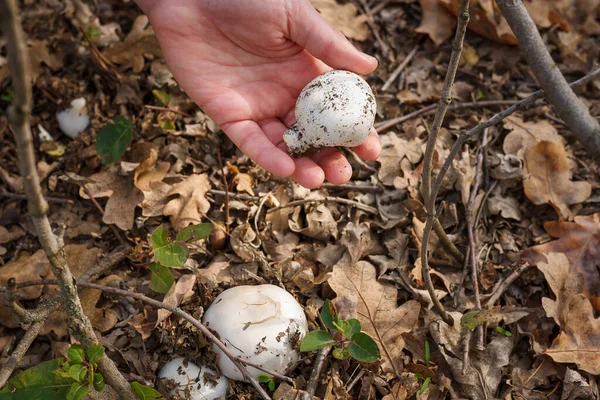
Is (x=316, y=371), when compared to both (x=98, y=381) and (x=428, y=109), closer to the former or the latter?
(x=98, y=381)

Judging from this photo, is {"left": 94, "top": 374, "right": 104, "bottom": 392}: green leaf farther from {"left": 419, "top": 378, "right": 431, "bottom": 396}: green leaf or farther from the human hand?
{"left": 419, "top": 378, "right": 431, "bottom": 396}: green leaf

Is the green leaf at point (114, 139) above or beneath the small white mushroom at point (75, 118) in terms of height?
above

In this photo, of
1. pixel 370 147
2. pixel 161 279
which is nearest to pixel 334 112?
pixel 370 147

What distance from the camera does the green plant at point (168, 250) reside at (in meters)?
2.18

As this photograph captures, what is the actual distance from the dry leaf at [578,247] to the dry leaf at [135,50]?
93.3 inches

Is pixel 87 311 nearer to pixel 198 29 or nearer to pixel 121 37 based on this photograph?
pixel 198 29

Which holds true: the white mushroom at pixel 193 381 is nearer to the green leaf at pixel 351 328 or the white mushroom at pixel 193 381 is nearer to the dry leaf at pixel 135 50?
the green leaf at pixel 351 328

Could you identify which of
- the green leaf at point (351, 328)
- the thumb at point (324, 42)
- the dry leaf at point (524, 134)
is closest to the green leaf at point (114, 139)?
the thumb at point (324, 42)

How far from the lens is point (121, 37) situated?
337cm

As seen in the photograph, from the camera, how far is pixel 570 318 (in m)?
2.26

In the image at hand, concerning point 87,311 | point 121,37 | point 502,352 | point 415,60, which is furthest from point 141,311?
point 415,60

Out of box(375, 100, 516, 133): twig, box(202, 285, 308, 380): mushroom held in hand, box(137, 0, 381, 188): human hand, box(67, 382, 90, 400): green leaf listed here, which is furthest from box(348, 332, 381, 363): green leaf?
box(375, 100, 516, 133): twig

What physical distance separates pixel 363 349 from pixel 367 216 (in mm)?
865

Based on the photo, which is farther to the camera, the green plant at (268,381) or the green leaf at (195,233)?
the green leaf at (195,233)
